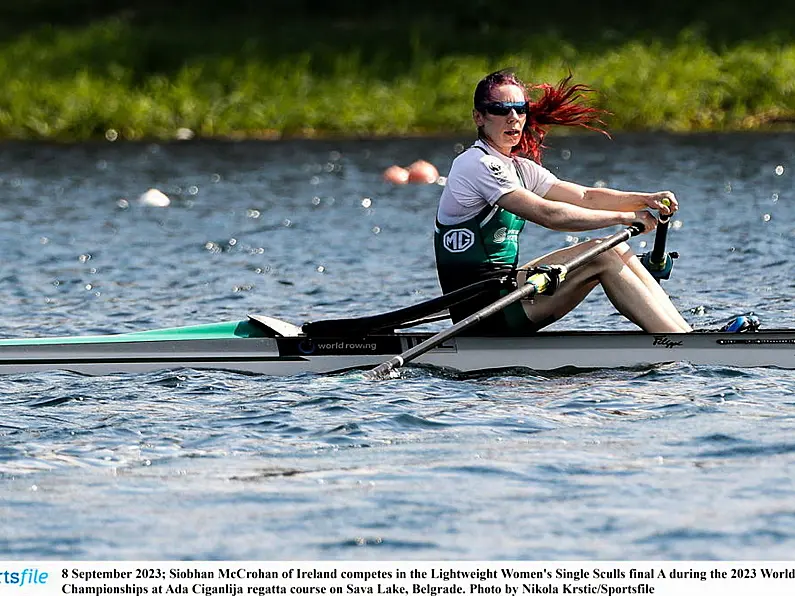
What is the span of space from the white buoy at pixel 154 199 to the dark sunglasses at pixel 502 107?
13.6 metres

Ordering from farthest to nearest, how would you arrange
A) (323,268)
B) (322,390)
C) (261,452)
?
(323,268)
(322,390)
(261,452)

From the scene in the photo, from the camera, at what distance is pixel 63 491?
7.48 meters

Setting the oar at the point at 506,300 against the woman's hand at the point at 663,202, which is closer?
the oar at the point at 506,300

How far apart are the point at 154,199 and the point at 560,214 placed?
14118 mm

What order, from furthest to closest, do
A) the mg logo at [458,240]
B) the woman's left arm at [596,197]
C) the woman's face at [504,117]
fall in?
the woman's left arm at [596,197]
the mg logo at [458,240]
the woman's face at [504,117]

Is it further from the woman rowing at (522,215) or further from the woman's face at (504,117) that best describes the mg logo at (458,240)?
the woman's face at (504,117)

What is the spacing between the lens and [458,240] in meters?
9.70

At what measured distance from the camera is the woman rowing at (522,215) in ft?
31.0

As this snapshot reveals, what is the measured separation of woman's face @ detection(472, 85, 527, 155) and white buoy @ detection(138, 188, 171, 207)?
1351 centimetres

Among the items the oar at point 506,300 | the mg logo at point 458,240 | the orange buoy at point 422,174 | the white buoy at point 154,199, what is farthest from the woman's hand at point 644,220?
the orange buoy at point 422,174

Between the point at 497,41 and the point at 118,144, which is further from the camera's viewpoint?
the point at 497,41

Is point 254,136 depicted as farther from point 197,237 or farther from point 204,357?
point 204,357
